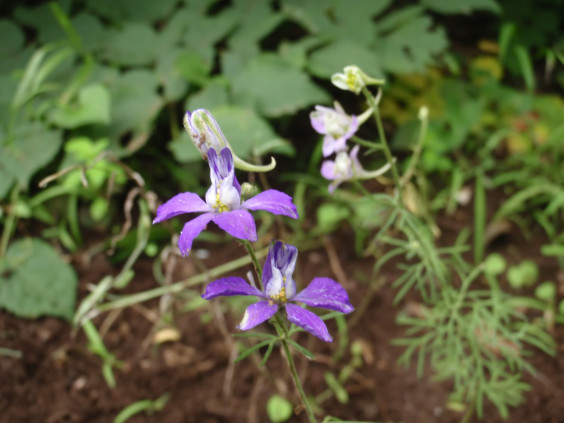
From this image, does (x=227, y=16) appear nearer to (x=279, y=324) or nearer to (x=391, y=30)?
(x=391, y=30)

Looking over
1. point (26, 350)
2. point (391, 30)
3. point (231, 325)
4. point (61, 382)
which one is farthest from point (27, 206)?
point (391, 30)

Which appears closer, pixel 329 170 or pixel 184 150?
pixel 329 170

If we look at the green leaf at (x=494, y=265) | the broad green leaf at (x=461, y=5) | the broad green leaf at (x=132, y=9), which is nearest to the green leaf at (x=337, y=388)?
the green leaf at (x=494, y=265)

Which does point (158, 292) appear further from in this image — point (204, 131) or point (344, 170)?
point (204, 131)

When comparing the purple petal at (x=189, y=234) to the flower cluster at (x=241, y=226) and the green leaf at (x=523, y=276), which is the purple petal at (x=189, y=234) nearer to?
the flower cluster at (x=241, y=226)

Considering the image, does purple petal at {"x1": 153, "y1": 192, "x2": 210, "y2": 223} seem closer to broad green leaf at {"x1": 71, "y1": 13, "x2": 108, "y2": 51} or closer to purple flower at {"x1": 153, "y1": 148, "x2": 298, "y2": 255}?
purple flower at {"x1": 153, "y1": 148, "x2": 298, "y2": 255}

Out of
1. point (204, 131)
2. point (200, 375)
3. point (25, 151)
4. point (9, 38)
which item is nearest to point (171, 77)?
point (25, 151)

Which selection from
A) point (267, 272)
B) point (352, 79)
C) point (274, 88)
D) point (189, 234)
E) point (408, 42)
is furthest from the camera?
point (408, 42)

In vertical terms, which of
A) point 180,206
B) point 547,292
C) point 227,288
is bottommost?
point 547,292

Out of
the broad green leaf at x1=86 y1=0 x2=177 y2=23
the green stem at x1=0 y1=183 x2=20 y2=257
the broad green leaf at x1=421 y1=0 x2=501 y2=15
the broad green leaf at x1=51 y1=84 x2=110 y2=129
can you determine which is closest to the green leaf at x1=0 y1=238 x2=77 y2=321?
the green stem at x1=0 y1=183 x2=20 y2=257
